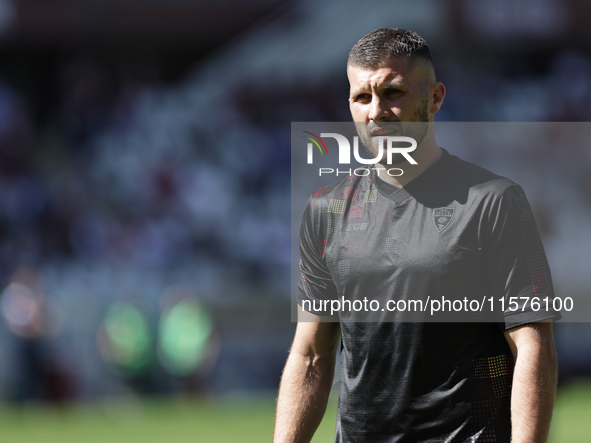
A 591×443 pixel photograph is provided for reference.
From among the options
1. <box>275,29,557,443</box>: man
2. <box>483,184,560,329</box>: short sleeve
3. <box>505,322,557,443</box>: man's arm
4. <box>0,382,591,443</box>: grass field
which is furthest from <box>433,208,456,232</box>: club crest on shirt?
<box>0,382,591,443</box>: grass field

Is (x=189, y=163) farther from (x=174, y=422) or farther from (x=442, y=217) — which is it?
(x=442, y=217)

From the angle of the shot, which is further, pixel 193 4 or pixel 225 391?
pixel 193 4

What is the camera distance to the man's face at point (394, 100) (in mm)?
2852

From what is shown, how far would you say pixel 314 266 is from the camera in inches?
124

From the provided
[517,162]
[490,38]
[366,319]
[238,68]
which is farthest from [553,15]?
[366,319]

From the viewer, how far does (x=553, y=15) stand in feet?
54.1

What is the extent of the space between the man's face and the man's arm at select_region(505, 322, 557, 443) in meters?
0.73

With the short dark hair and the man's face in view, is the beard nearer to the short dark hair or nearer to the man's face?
the man's face

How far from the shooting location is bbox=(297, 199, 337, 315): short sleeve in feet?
10.2

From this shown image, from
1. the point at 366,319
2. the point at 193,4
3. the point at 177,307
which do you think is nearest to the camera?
the point at 366,319

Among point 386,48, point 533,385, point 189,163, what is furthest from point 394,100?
point 189,163

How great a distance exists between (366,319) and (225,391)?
11.2 meters

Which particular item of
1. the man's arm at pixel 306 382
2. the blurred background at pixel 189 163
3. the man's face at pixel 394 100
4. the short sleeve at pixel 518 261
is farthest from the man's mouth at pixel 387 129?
the blurred background at pixel 189 163

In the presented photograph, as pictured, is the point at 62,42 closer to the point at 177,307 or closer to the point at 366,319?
the point at 177,307
